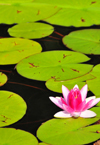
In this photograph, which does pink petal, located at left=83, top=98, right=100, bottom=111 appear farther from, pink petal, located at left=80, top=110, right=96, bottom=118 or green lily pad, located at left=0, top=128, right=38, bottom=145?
green lily pad, located at left=0, top=128, right=38, bottom=145

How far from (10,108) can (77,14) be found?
1280 millimetres

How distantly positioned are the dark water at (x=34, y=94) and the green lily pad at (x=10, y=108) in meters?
0.03

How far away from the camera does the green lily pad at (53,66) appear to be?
1884mm

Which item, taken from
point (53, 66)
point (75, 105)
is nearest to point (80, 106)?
point (75, 105)

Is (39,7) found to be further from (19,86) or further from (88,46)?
(19,86)

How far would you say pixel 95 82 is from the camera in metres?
1.80

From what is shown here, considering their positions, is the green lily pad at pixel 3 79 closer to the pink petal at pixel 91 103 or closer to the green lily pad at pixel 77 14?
the pink petal at pixel 91 103

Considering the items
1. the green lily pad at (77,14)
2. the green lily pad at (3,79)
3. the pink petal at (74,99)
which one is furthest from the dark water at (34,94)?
the green lily pad at (77,14)

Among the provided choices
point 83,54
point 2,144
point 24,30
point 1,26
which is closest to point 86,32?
point 83,54

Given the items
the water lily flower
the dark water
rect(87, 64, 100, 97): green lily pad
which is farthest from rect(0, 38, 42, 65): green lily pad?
the water lily flower

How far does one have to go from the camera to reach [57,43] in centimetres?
231

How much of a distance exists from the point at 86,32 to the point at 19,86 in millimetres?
823

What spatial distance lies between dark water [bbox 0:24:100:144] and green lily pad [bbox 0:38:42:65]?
0.06m

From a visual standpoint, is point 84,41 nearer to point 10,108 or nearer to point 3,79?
point 3,79
